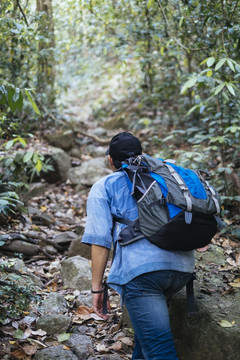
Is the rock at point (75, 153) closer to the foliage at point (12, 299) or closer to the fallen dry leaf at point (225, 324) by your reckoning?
the foliage at point (12, 299)

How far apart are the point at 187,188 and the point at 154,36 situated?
6.76m

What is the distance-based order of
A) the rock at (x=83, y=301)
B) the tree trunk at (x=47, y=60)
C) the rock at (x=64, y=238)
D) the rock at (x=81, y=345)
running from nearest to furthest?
the rock at (x=81, y=345), the rock at (x=83, y=301), the rock at (x=64, y=238), the tree trunk at (x=47, y=60)

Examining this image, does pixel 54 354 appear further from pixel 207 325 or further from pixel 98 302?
pixel 207 325

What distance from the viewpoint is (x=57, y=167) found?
7617 mm

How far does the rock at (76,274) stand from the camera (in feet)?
13.3

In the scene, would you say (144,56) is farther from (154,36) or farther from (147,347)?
(147,347)

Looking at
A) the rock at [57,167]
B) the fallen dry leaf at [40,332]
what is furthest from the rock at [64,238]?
the rock at [57,167]

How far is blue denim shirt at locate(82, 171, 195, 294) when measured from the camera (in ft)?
6.92

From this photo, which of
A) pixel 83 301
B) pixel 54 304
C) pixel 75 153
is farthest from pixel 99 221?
pixel 75 153

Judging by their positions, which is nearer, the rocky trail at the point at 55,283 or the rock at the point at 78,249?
the rocky trail at the point at 55,283

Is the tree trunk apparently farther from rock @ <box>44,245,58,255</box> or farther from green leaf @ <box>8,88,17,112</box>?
green leaf @ <box>8,88,17,112</box>

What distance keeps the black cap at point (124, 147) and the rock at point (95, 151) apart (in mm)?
6395

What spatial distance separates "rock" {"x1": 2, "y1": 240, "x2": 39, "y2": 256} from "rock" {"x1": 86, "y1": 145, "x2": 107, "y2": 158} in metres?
4.49

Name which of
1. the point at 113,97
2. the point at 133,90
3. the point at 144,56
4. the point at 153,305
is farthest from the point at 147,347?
the point at 113,97
